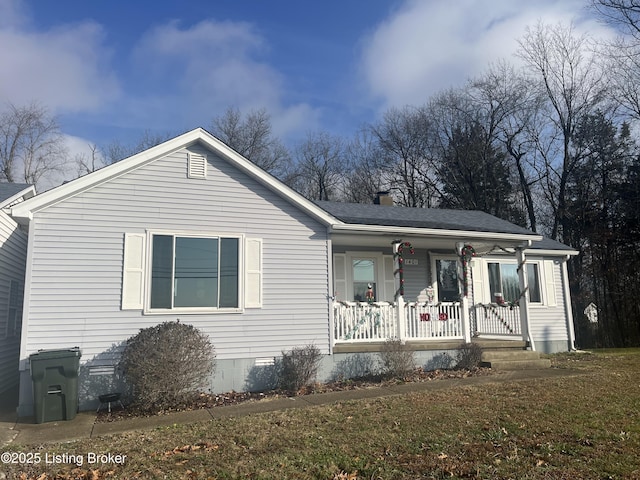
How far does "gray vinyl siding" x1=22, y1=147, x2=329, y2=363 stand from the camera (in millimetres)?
A: 7848

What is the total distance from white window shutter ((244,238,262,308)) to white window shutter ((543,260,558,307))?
9.37m

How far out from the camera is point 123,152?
28984mm

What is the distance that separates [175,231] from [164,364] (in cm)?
258

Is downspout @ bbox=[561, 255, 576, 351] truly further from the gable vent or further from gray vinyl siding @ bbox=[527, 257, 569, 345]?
the gable vent

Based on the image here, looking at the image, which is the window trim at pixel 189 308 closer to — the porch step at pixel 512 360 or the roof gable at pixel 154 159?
the roof gable at pixel 154 159

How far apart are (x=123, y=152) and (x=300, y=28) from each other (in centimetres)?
2098

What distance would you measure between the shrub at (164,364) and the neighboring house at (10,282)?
12.4 ft

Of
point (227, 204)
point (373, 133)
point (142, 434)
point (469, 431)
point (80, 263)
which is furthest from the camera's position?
point (373, 133)

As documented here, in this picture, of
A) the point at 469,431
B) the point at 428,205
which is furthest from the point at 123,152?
the point at 469,431

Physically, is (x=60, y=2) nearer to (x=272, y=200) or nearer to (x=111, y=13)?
(x=111, y=13)

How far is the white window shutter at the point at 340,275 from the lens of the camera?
11781mm

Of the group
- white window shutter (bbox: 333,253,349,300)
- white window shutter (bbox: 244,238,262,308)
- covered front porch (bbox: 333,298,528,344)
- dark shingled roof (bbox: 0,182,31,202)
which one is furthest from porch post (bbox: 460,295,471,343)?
dark shingled roof (bbox: 0,182,31,202)

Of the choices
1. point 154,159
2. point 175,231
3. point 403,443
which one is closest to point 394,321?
point 175,231

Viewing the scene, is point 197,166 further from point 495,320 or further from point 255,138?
point 255,138
